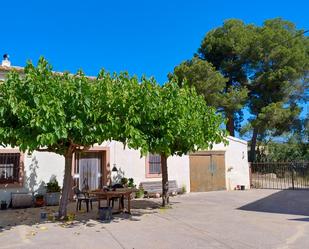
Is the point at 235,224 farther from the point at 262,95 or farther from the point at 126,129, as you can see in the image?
the point at 262,95

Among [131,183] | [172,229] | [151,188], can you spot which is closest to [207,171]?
[151,188]

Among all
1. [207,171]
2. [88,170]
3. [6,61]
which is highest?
[6,61]

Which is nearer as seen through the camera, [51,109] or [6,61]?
[51,109]

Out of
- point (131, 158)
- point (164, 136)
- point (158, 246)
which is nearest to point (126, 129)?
point (164, 136)

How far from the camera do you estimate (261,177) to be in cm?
2212

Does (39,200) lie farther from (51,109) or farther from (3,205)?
(51,109)

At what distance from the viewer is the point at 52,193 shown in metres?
13.7

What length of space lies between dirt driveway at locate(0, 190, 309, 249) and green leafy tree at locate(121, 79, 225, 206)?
2.13 meters

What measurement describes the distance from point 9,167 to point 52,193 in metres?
1.98

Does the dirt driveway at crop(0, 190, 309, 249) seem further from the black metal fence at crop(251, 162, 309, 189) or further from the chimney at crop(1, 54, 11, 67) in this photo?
the black metal fence at crop(251, 162, 309, 189)

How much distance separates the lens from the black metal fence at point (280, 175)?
19.8 metres

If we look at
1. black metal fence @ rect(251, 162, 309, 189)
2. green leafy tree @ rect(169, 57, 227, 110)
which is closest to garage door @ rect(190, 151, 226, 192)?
black metal fence @ rect(251, 162, 309, 189)

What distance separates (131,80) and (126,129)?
1560mm

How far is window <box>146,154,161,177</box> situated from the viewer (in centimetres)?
1653
